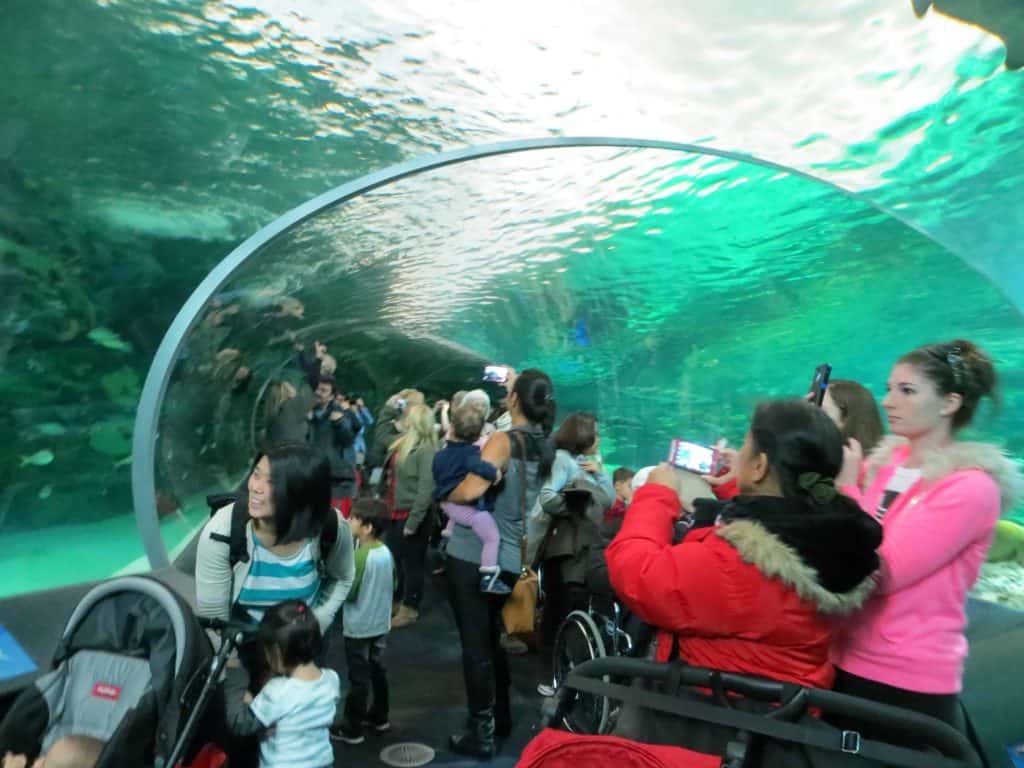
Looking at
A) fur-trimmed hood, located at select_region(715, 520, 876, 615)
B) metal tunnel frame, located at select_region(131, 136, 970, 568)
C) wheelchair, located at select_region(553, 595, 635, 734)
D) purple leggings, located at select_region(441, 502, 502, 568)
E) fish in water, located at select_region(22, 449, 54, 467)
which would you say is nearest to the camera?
fur-trimmed hood, located at select_region(715, 520, 876, 615)

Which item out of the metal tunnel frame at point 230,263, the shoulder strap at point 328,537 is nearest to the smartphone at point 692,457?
the shoulder strap at point 328,537

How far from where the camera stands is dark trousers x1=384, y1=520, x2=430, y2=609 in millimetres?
6309

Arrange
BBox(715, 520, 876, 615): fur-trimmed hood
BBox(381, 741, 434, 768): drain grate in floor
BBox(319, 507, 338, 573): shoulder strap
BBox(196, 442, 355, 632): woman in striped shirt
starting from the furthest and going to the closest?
1. BBox(381, 741, 434, 768): drain grate in floor
2. BBox(319, 507, 338, 573): shoulder strap
3. BBox(196, 442, 355, 632): woman in striped shirt
4. BBox(715, 520, 876, 615): fur-trimmed hood

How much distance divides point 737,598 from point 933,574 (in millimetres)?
812

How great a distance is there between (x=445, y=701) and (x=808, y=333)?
797cm

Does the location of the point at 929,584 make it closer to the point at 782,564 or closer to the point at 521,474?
the point at 782,564

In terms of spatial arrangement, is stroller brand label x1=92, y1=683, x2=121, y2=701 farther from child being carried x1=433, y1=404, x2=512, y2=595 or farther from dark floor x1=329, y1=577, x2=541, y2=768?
child being carried x1=433, y1=404, x2=512, y2=595

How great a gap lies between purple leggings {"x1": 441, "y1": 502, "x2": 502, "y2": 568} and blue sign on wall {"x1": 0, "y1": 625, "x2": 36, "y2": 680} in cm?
217

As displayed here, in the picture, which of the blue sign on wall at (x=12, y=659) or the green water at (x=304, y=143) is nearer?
the blue sign on wall at (x=12, y=659)

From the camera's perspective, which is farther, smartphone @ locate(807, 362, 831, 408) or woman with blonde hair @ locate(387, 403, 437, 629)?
woman with blonde hair @ locate(387, 403, 437, 629)

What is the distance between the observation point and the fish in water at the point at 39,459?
486 cm

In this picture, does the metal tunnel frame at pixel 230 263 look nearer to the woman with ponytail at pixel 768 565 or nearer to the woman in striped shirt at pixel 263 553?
→ the woman in striped shirt at pixel 263 553

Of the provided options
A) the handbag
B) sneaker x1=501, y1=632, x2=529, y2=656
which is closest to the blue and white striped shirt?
the handbag

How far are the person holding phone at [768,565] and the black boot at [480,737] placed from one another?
2.16 m
